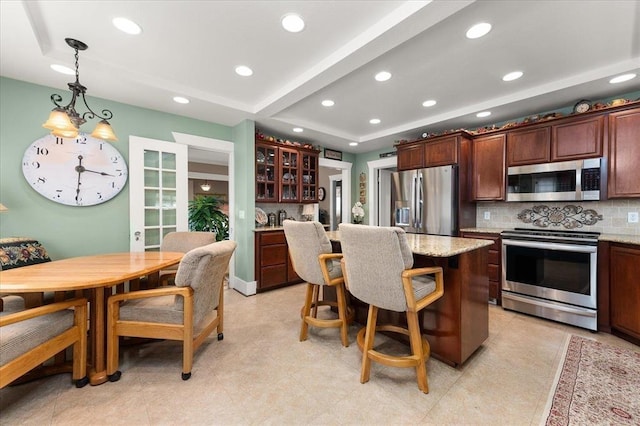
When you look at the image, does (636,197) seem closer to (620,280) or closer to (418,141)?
(620,280)

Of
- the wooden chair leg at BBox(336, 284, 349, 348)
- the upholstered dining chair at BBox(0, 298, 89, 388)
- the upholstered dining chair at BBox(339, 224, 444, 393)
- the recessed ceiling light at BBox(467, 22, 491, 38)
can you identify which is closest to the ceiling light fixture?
the upholstered dining chair at BBox(0, 298, 89, 388)

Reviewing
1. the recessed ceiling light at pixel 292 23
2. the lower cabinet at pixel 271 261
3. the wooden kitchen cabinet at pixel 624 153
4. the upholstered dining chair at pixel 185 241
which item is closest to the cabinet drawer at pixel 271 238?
the lower cabinet at pixel 271 261

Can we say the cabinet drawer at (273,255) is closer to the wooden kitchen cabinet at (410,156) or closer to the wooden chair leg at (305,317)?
the wooden chair leg at (305,317)

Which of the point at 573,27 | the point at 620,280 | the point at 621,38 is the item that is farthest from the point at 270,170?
the point at 620,280

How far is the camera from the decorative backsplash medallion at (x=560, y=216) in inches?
119

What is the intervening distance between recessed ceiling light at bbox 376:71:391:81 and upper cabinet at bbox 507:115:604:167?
1.92m

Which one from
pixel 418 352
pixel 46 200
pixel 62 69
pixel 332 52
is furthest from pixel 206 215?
pixel 418 352

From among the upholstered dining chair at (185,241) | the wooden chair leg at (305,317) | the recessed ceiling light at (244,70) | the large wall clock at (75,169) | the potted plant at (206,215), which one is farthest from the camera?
the potted plant at (206,215)

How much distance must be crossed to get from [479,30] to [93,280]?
10.3 feet

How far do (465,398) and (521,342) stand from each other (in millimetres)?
1133

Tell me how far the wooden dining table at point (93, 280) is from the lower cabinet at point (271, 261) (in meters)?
1.62

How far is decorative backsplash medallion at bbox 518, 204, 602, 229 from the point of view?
9.95 ft

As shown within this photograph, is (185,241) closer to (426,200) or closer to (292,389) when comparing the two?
(292,389)

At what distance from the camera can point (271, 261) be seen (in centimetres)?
387
